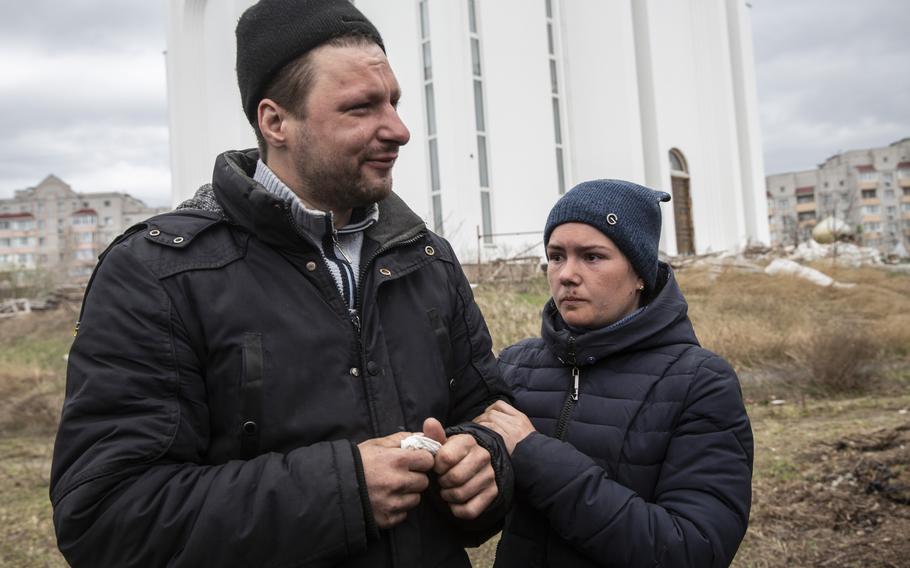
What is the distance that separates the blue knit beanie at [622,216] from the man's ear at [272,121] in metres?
0.95

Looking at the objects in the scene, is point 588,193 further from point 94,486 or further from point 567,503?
point 94,486

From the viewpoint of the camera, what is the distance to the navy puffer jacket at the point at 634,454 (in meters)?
1.89

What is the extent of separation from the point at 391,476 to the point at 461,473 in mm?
219

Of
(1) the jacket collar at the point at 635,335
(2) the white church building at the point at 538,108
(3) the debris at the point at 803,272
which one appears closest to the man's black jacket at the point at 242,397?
(1) the jacket collar at the point at 635,335

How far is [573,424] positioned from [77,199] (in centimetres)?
10813

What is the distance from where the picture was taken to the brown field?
4207 millimetres

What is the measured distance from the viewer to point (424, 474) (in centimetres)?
162

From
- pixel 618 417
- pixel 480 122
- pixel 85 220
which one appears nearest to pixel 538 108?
pixel 480 122

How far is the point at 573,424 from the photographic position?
219cm

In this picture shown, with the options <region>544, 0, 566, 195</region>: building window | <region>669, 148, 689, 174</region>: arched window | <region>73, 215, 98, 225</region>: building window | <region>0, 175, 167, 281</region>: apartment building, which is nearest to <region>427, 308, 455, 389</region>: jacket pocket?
<region>544, 0, 566, 195</region>: building window

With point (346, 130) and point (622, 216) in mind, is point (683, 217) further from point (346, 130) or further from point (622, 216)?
point (346, 130)

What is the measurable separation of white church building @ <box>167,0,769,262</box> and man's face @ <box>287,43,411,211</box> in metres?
14.0

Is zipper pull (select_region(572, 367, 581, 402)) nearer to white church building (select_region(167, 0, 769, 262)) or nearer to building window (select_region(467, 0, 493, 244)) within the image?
white church building (select_region(167, 0, 769, 262))

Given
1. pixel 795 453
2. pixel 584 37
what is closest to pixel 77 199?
pixel 584 37
